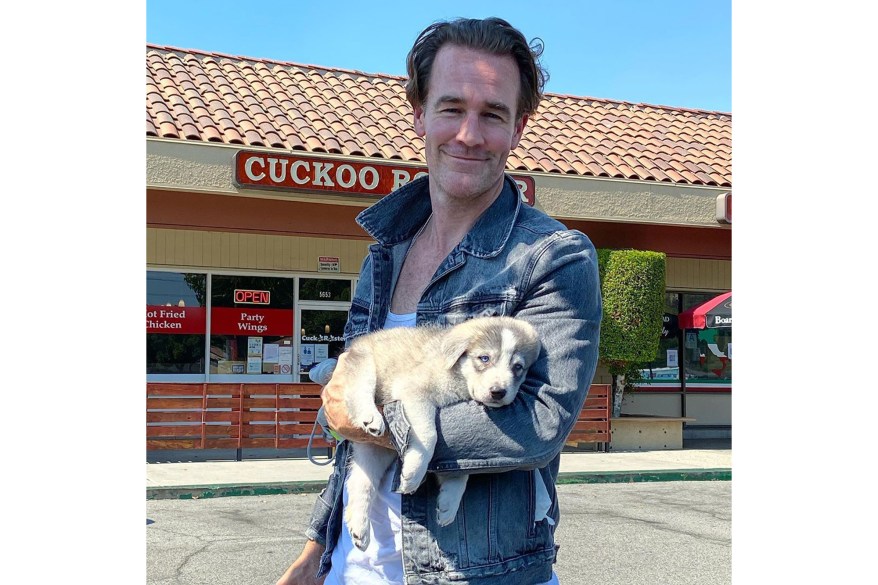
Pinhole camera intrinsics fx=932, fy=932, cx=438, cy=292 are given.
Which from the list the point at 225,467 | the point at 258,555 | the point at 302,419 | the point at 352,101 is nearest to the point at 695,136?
the point at 352,101

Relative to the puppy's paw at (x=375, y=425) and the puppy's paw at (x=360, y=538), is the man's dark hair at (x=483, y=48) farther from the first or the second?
the puppy's paw at (x=360, y=538)

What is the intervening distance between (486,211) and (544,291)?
1.11 feet

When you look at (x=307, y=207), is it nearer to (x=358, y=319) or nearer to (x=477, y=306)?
(x=358, y=319)

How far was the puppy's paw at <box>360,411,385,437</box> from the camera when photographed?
216 centimetres

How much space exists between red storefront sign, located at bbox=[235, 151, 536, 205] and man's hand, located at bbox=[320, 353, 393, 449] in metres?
12.3

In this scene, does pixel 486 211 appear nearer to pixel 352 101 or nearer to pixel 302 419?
pixel 302 419

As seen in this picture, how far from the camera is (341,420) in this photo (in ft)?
7.27

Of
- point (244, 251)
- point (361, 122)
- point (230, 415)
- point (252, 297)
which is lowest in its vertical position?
point (230, 415)

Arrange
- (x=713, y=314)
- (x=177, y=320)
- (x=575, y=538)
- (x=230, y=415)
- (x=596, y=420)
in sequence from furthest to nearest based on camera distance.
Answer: (x=713, y=314), (x=596, y=420), (x=177, y=320), (x=230, y=415), (x=575, y=538)

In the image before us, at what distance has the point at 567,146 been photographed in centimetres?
1845

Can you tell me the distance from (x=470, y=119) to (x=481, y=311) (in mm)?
480

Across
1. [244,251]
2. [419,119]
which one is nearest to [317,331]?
[244,251]

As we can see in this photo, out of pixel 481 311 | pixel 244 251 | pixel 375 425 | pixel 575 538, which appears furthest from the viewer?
pixel 244 251

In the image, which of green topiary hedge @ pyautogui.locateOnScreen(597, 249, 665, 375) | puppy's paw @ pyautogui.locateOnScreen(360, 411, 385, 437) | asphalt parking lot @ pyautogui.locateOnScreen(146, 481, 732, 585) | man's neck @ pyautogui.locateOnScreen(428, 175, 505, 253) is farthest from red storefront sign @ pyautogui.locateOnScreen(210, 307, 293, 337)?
puppy's paw @ pyautogui.locateOnScreen(360, 411, 385, 437)
